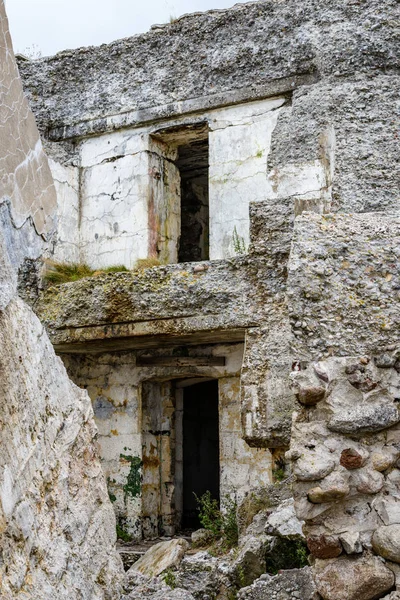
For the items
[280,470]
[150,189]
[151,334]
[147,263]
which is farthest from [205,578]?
[150,189]

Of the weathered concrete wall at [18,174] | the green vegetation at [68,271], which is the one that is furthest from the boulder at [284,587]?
the green vegetation at [68,271]

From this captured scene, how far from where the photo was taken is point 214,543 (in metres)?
7.26

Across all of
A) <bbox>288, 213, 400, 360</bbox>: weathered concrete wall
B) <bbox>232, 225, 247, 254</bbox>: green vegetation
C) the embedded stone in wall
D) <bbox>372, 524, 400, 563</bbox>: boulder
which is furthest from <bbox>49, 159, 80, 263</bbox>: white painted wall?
<bbox>372, 524, 400, 563</bbox>: boulder

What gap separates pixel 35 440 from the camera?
10.2 feet

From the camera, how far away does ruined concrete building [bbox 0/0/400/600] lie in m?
3.10

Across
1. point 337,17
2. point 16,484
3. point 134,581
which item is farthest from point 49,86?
point 16,484

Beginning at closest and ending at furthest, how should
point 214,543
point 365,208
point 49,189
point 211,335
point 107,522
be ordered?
point 107,522, point 49,189, point 365,208, point 214,543, point 211,335

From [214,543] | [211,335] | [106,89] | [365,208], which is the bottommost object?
[214,543]

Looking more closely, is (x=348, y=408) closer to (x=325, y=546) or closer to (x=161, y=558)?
(x=325, y=546)

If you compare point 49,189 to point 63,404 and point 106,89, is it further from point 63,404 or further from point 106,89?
point 106,89

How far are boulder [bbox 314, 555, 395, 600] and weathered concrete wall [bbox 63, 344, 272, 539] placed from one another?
5.82m

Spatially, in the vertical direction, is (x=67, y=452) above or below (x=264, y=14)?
below

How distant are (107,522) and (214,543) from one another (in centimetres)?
383

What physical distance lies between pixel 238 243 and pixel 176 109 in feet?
5.80
